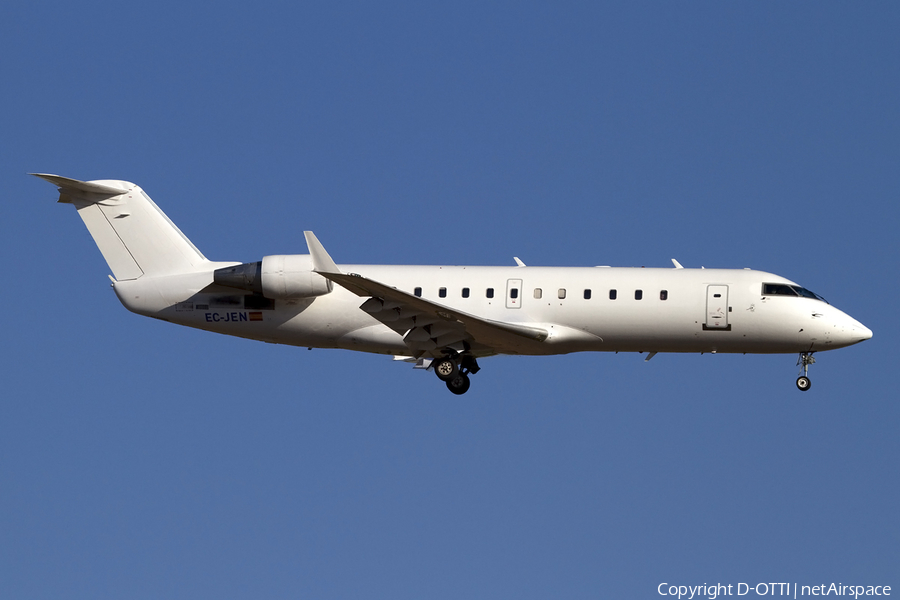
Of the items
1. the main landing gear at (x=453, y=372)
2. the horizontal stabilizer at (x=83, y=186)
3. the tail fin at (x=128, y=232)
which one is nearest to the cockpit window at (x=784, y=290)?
the main landing gear at (x=453, y=372)

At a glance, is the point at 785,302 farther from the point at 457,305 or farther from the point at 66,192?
the point at 66,192

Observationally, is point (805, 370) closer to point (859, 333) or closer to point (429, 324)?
point (859, 333)

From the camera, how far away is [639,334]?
82.0 feet

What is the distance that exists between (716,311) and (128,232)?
585 inches

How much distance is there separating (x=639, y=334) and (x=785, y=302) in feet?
11.9

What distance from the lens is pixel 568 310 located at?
25.0 metres

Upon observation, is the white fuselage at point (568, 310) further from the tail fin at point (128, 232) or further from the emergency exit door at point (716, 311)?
the tail fin at point (128, 232)

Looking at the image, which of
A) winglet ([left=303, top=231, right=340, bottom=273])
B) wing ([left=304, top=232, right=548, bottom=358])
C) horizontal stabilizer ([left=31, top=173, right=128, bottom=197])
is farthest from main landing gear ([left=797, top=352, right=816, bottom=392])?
horizontal stabilizer ([left=31, top=173, right=128, bottom=197])

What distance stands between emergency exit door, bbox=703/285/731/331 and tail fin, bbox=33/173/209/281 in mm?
12630

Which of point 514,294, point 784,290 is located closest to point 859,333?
point 784,290

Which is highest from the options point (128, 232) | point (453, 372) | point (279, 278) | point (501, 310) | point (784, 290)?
point (128, 232)

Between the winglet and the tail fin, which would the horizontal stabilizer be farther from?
the winglet

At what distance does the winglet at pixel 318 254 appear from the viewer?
73.0 ft

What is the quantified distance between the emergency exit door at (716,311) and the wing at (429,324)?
396 centimetres
